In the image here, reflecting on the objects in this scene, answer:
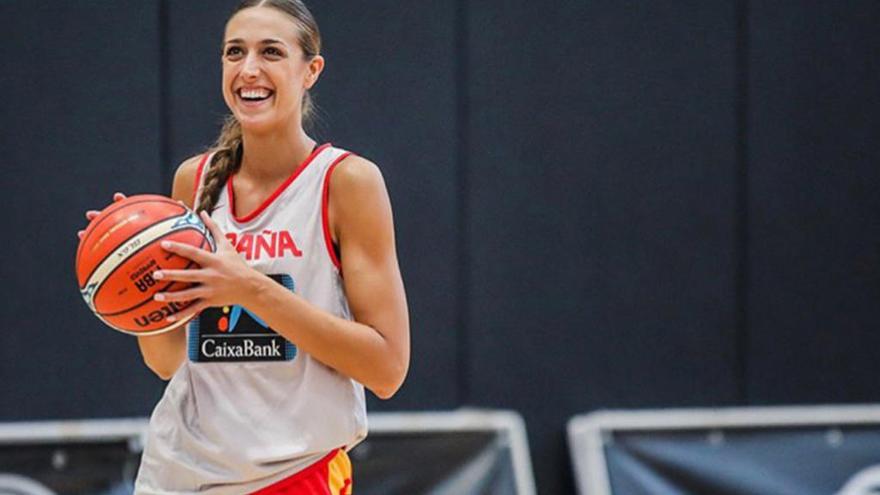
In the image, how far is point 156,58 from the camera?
4.66 metres

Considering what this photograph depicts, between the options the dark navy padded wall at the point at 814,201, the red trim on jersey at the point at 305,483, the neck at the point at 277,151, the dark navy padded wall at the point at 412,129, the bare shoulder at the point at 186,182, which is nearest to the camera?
the red trim on jersey at the point at 305,483

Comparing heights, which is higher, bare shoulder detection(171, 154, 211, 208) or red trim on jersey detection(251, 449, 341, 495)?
bare shoulder detection(171, 154, 211, 208)

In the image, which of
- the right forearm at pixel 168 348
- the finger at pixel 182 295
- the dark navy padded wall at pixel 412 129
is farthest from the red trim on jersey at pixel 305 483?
the dark navy padded wall at pixel 412 129

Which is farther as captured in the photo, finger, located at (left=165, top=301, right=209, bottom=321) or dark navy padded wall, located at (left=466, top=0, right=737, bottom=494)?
dark navy padded wall, located at (left=466, top=0, right=737, bottom=494)

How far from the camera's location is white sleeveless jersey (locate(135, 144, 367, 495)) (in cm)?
254

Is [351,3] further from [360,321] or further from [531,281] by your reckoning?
[360,321]

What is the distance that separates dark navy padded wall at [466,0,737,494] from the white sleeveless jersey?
2261 millimetres

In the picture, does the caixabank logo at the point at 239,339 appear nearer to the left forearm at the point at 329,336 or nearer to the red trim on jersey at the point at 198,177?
the left forearm at the point at 329,336

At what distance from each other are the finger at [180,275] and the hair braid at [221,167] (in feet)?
1.33

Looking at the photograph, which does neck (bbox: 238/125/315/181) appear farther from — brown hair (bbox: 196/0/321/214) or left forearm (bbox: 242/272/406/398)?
left forearm (bbox: 242/272/406/398)

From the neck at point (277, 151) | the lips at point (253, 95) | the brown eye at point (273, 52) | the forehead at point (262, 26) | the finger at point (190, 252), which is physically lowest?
the finger at point (190, 252)

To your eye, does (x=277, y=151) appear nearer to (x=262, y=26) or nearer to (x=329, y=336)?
(x=262, y=26)

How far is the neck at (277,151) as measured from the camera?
2680mm

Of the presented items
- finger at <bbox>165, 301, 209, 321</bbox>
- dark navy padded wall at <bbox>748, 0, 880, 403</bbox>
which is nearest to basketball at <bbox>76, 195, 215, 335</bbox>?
finger at <bbox>165, 301, 209, 321</bbox>
